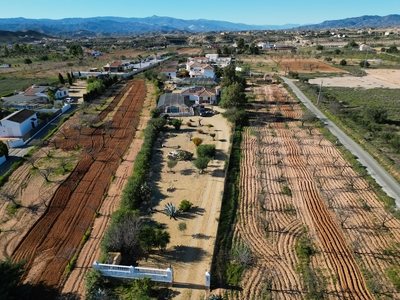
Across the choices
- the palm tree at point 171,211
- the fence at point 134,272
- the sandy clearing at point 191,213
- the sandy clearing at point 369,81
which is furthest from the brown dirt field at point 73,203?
the sandy clearing at point 369,81

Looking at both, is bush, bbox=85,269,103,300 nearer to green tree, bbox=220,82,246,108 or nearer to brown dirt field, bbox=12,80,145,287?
brown dirt field, bbox=12,80,145,287

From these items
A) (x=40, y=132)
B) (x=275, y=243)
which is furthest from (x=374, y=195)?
(x=40, y=132)

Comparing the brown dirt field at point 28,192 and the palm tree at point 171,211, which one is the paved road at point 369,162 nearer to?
the palm tree at point 171,211

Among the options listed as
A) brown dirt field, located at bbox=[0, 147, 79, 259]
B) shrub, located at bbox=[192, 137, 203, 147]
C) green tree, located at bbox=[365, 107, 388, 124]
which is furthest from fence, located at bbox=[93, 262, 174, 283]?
green tree, located at bbox=[365, 107, 388, 124]

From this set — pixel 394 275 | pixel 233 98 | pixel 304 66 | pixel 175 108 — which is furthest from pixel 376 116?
pixel 304 66

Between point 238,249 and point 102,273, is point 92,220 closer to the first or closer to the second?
point 102,273

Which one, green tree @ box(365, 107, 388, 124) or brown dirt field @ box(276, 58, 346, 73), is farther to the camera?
brown dirt field @ box(276, 58, 346, 73)
